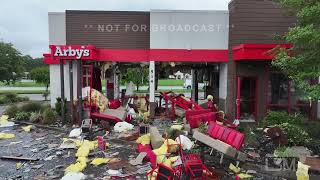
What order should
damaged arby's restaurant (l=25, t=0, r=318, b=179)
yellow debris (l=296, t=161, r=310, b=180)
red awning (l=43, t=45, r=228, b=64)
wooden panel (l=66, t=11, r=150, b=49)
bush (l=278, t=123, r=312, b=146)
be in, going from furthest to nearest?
wooden panel (l=66, t=11, r=150, b=49), red awning (l=43, t=45, r=228, b=64), damaged arby's restaurant (l=25, t=0, r=318, b=179), bush (l=278, t=123, r=312, b=146), yellow debris (l=296, t=161, r=310, b=180)

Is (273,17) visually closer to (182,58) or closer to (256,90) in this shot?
(256,90)

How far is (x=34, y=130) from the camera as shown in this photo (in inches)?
658

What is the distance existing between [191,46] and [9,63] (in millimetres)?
24615

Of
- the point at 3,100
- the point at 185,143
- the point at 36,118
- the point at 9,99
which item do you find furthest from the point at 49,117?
the point at 9,99

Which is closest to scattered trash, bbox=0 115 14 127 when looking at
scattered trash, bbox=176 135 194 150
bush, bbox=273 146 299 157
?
scattered trash, bbox=176 135 194 150

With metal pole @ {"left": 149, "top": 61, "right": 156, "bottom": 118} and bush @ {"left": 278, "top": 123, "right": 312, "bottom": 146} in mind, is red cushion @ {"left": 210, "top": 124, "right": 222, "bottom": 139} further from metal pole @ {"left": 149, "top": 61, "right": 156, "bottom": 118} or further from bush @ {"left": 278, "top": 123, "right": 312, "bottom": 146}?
metal pole @ {"left": 149, "top": 61, "right": 156, "bottom": 118}

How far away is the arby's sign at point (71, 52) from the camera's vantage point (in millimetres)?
16984

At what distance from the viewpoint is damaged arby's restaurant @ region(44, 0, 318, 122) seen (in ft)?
56.6

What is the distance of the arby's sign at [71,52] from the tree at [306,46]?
9422mm

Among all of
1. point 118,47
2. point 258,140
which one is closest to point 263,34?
point 258,140

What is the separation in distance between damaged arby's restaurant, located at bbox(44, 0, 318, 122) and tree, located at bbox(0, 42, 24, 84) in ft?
58.2

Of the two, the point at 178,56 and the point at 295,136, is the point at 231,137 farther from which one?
the point at 178,56

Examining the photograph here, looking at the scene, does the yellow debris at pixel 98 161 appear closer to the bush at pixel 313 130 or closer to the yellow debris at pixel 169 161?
the yellow debris at pixel 169 161

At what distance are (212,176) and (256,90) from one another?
9172 millimetres
